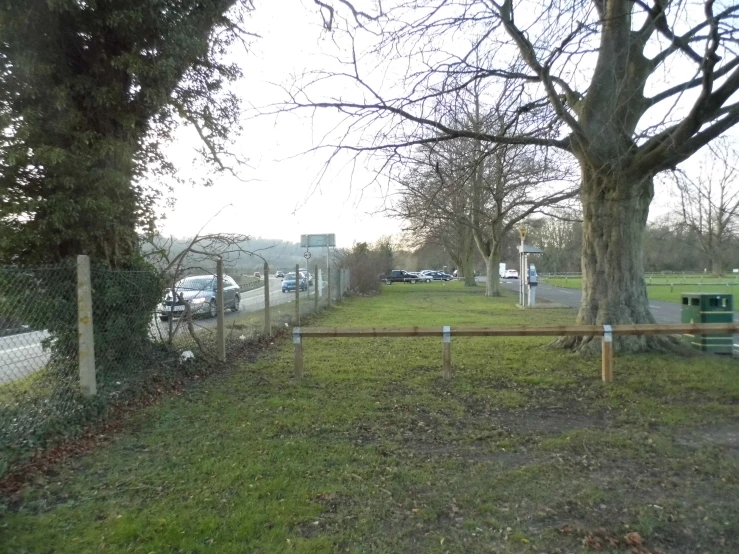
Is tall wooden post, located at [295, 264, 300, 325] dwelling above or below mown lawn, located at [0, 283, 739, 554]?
above

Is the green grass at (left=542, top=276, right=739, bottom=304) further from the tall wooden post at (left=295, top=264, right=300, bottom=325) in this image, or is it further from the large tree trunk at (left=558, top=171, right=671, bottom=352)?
the tall wooden post at (left=295, top=264, right=300, bottom=325)

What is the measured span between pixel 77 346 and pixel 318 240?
18.5 metres

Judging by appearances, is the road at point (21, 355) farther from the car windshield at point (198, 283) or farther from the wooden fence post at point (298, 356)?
the car windshield at point (198, 283)

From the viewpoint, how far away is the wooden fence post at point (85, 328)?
5.45m

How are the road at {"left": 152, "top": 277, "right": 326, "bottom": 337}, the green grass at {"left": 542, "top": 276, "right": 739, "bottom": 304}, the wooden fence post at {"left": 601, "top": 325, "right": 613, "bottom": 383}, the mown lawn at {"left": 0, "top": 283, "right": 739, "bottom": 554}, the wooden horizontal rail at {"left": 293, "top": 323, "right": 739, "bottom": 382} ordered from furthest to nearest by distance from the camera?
the green grass at {"left": 542, "top": 276, "right": 739, "bottom": 304}
the road at {"left": 152, "top": 277, "right": 326, "bottom": 337}
the wooden horizontal rail at {"left": 293, "top": 323, "right": 739, "bottom": 382}
the wooden fence post at {"left": 601, "top": 325, "right": 613, "bottom": 383}
the mown lawn at {"left": 0, "top": 283, "right": 739, "bottom": 554}

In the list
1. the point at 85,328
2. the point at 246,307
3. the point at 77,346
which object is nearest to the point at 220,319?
the point at 77,346

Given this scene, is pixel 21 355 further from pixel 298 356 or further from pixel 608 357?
pixel 608 357

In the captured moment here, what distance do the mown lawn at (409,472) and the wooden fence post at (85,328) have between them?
682 millimetres

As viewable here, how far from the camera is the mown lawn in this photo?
10.8ft

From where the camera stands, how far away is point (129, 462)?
14.8 feet

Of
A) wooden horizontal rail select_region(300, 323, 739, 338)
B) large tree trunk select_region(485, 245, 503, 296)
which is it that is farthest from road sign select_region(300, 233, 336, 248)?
wooden horizontal rail select_region(300, 323, 739, 338)

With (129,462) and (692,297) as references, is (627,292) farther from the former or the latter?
(129,462)

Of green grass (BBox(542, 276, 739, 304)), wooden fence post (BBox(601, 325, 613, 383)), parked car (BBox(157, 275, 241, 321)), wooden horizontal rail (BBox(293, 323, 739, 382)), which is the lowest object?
green grass (BBox(542, 276, 739, 304))

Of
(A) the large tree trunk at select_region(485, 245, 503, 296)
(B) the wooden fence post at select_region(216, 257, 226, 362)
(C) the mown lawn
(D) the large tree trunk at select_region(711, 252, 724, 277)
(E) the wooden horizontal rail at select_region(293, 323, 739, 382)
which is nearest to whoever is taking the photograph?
(C) the mown lawn
